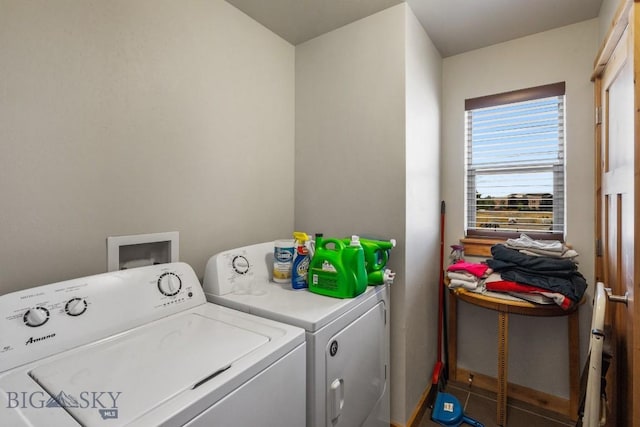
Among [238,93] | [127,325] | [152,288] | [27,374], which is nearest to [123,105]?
[238,93]

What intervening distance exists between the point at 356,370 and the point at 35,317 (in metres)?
1.16

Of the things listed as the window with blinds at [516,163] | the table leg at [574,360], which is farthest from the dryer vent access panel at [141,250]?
the table leg at [574,360]

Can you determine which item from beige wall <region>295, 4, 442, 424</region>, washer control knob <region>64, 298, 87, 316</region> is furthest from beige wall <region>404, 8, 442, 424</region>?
washer control knob <region>64, 298, 87, 316</region>

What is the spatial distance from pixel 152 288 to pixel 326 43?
178cm

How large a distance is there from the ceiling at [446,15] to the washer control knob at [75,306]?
5.40 ft

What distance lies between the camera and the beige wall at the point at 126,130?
1033mm

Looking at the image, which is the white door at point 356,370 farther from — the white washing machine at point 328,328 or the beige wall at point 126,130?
the beige wall at point 126,130

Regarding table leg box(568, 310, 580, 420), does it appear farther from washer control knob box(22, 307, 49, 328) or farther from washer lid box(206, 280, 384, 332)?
washer control knob box(22, 307, 49, 328)

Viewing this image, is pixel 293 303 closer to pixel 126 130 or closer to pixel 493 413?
pixel 126 130

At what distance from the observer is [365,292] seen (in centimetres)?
148

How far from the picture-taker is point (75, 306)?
100 centimetres

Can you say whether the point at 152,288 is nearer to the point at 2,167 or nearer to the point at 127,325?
the point at 127,325

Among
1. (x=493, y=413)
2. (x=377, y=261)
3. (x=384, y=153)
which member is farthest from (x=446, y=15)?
(x=493, y=413)

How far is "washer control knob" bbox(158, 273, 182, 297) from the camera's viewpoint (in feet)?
4.05
